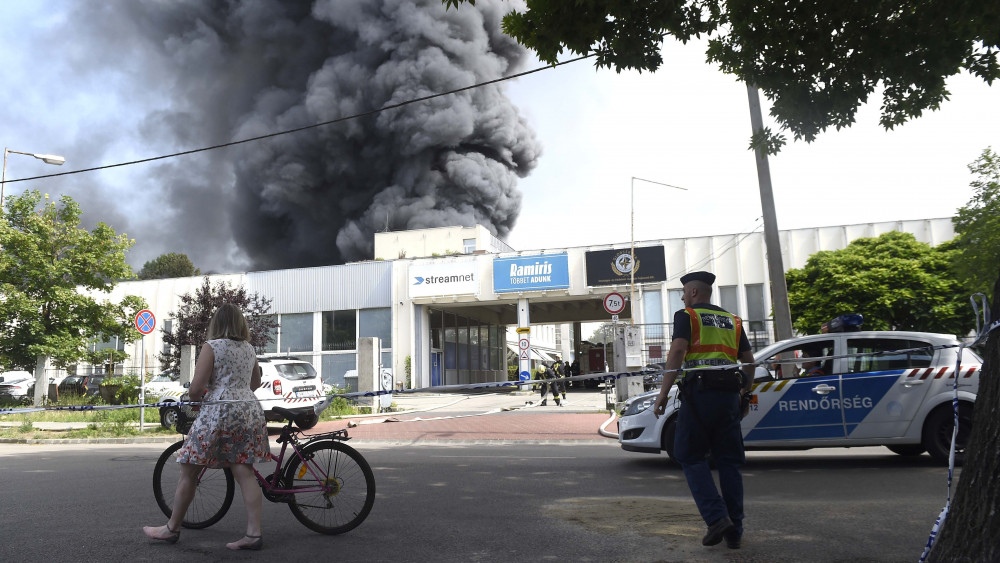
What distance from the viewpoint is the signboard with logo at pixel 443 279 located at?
109 feet

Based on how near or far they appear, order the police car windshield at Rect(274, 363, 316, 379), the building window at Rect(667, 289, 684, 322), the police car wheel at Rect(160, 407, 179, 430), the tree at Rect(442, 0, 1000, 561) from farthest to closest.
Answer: the building window at Rect(667, 289, 684, 322) < the police car wheel at Rect(160, 407, 179, 430) < the police car windshield at Rect(274, 363, 316, 379) < the tree at Rect(442, 0, 1000, 561)

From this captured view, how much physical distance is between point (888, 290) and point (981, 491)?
19312 mm

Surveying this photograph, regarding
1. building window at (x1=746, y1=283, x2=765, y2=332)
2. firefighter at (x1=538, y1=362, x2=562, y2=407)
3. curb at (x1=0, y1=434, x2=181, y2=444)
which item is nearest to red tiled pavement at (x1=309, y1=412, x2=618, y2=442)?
curb at (x1=0, y1=434, x2=181, y2=444)

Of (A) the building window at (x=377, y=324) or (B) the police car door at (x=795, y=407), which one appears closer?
(B) the police car door at (x=795, y=407)

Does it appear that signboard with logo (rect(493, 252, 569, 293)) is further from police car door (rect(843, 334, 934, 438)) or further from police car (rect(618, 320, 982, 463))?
police car door (rect(843, 334, 934, 438))

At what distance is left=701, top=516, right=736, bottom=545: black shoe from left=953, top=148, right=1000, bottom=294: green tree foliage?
13.7 metres

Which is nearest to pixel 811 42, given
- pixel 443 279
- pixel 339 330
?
pixel 443 279

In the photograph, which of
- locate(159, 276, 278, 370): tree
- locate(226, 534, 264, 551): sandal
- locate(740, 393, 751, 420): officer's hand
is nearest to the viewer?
locate(226, 534, 264, 551): sandal

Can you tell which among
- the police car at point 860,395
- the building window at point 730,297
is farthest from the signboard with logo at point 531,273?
the police car at point 860,395

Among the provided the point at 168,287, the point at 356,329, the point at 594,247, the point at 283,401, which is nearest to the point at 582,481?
the point at 283,401

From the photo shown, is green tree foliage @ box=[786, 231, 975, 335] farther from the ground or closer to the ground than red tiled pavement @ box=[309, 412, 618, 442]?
farther from the ground

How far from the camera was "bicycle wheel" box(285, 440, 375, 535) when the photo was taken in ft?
15.3

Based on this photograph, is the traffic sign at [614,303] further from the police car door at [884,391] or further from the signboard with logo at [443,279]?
the signboard with logo at [443,279]

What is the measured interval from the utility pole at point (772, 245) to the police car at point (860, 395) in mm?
3907
